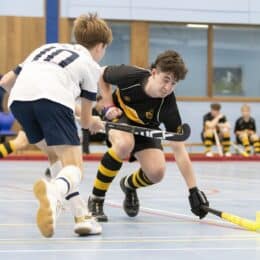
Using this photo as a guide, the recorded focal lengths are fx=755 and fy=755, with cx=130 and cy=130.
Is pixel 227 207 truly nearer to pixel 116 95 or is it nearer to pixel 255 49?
pixel 116 95

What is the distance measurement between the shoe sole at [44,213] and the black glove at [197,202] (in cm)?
127

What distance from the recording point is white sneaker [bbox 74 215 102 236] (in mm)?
3609

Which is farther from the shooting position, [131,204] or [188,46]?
[188,46]

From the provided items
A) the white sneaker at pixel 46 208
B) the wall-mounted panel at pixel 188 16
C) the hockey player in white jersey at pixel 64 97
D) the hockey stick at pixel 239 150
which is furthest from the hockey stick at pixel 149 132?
the wall-mounted panel at pixel 188 16

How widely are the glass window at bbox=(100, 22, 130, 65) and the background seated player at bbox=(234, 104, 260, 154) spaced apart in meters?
2.52

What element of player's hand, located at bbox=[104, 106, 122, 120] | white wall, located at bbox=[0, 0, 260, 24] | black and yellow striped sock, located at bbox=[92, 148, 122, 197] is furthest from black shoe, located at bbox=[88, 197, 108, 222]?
white wall, located at bbox=[0, 0, 260, 24]

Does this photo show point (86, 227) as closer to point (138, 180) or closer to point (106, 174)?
point (106, 174)

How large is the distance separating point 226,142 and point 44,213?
979cm

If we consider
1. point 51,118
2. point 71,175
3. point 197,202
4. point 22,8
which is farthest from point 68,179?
point 22,8

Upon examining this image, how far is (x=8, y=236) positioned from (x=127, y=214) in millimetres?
1093

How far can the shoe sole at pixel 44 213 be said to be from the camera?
3.11 metres

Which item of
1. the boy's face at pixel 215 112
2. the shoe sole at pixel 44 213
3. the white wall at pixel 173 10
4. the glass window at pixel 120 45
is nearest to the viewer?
the shoe sole at pixel 44 213

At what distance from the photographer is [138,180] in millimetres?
4570

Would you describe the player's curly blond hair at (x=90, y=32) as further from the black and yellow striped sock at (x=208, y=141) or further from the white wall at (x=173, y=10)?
the white wall at (x=173, y=10)
